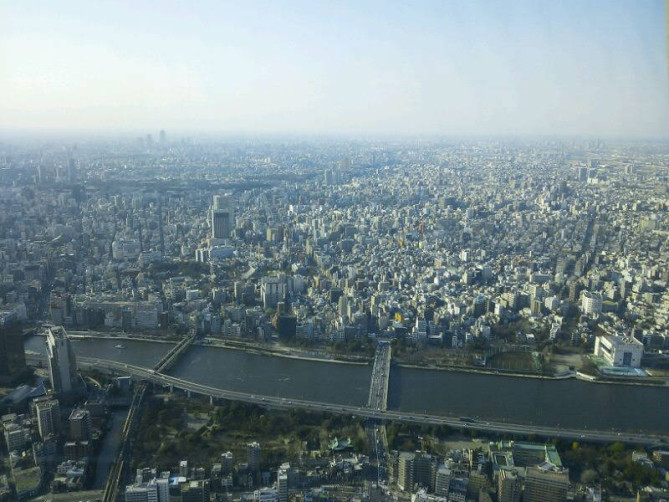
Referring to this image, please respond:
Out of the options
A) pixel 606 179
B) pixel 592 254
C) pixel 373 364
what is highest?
pixel 606 179

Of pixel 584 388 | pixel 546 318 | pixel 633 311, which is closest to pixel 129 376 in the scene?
pixel 584 388

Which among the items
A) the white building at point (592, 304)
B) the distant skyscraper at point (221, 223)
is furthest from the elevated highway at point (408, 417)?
the distant skyscraper at point (221, 223)

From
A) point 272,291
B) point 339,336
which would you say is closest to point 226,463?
point 339,336

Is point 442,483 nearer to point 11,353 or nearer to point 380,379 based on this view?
point 380,379

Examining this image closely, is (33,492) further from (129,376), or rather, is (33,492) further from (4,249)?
(4,249)

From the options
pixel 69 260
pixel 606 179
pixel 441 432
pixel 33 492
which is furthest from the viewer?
pixel 606 179

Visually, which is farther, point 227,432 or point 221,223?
point 221,223

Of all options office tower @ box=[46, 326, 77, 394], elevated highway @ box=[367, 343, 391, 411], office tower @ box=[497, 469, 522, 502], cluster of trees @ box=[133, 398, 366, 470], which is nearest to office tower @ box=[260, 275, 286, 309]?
elevated highway @ box=[367, 343, 391, 411]
